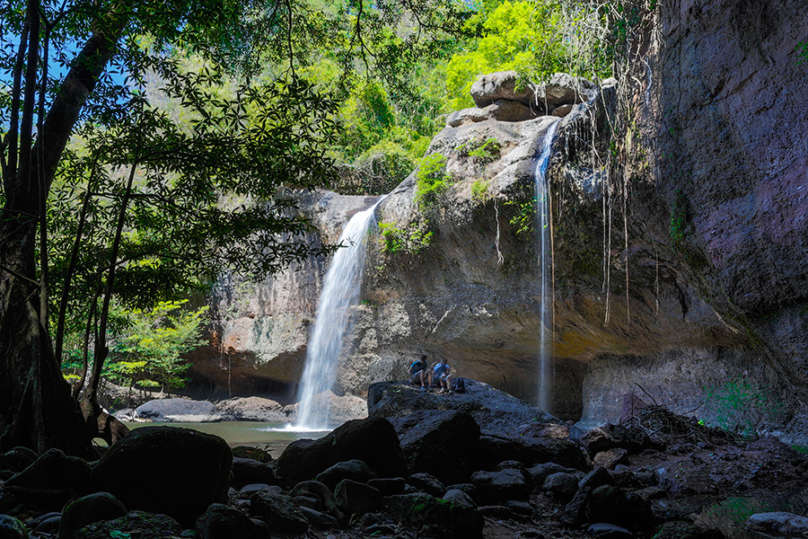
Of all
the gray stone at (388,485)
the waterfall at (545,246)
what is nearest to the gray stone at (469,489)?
the gray stone at (388,485)

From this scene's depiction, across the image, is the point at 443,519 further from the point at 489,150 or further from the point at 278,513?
the point at 489,150

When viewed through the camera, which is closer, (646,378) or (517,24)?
(646,378)

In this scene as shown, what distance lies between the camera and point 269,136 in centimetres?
641

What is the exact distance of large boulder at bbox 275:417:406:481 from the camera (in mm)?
4914

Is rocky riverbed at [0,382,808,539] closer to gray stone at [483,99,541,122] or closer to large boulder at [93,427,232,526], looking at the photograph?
large boulder at [93,427,232,526]

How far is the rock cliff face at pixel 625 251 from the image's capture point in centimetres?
704

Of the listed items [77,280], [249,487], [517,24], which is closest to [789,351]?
[249,487]

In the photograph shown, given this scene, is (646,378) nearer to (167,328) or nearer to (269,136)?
(269,136)

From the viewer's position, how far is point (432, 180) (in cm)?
1467

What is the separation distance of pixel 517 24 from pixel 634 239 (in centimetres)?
1279

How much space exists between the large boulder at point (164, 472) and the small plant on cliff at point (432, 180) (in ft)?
38.1

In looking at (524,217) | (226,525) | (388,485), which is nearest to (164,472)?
(226,525)

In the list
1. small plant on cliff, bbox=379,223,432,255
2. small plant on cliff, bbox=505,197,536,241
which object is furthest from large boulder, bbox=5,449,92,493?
small plant on cliff, bbox=379,223,432,255

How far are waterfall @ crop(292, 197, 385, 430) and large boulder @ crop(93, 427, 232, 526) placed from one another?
1394 centimetres
